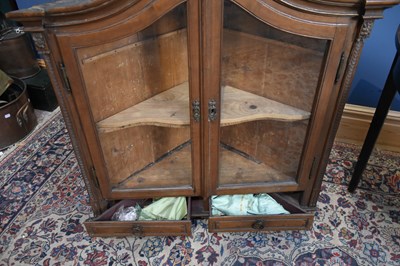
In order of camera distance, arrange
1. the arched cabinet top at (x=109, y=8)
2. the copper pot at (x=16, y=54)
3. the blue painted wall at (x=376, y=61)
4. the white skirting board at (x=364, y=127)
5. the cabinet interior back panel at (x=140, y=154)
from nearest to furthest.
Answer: the arched cabinet top at (x=109, y=8) → the cabinet interior back panel at (x=140, y=154) → the blue painted wall at (x=376, y=61) → the white skirting board at (x=364, y=127) → the copper pot at (x=16, y=54)

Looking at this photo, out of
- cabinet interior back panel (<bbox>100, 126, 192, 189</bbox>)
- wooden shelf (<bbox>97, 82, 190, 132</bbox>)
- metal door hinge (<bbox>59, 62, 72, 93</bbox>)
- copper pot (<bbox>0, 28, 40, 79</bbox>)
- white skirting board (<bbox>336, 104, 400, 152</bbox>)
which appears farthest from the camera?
copper pot (<bbox>0, 28, 40, 79</bbox>)

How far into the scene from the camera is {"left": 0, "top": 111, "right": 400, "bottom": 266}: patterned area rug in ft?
3.91

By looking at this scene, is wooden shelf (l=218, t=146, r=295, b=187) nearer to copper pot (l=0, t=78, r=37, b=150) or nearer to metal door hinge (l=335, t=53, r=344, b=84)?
metal door hinge (l=335, t=53, r=344, b=84)

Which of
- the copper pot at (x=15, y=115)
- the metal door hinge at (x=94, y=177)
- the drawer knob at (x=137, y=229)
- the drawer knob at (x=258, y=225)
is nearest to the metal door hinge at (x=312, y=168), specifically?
the drawer knob at (x=258, y=225)

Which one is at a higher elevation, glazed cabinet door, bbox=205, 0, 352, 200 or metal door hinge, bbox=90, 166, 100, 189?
glazed cabinet door, bbox=205, 0, 352, 200

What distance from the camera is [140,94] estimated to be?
1.13 m

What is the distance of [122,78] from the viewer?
1065mm

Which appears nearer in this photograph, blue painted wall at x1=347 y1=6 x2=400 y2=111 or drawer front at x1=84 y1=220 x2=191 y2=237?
drawer front at x1=84 y1=220 x2=191 y2=237

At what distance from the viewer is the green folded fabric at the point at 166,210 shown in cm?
125

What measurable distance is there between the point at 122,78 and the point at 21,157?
905 mm

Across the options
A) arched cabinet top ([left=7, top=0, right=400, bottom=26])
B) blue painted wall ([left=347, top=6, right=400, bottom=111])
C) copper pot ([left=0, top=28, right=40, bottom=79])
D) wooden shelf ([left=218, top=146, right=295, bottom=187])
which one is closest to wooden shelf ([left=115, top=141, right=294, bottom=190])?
wooden shelf ([left=218, top=146, right=295, bottom=187])

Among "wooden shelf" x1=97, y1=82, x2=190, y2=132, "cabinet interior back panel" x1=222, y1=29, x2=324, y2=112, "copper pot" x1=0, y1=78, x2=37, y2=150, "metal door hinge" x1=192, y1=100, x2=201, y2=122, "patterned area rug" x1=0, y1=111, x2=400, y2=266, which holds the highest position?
"cabinet interior back panel" x1=222, y1=29, x2=324, y2=112

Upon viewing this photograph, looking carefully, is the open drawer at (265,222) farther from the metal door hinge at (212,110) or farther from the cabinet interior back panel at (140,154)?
the metal door hinge at (212,110)

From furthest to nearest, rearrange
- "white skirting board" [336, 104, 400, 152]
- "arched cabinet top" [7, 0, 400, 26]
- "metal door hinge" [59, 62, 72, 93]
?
1. "white skirting board" [336, 104, 400, 152]
2. "metal door hinge" [59, 62, 72, 93]
3. "arched cabinet top" [7, 0, 400, 26]
